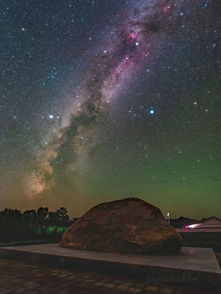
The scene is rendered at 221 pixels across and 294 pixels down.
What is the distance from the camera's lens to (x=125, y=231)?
25.6 feet

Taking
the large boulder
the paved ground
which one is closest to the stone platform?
the paved ground

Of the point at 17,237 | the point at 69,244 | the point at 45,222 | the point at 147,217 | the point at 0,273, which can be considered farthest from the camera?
the point at 45,222

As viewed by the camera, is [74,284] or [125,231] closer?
[74,284]

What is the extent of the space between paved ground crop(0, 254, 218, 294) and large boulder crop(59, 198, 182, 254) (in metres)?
1.90

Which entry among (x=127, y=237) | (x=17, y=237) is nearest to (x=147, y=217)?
(x=127, y=237)

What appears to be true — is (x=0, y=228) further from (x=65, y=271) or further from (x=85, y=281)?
(x=85, y=281)

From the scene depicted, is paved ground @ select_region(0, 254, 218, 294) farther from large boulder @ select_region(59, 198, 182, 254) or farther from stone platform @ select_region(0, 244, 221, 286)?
large boulder @ select_region(59, 198, 182, 254)

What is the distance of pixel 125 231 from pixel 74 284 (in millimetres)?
3104

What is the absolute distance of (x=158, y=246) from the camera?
7.38 meters

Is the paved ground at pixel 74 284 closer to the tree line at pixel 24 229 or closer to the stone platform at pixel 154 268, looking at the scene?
the stone platform at pixel 154 268

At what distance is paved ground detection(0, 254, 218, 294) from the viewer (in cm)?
440

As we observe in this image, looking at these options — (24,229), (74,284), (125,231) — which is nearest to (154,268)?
(74,284)

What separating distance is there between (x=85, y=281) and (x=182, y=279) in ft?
5.74

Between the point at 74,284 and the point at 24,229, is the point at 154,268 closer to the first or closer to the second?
the point at 74,284
